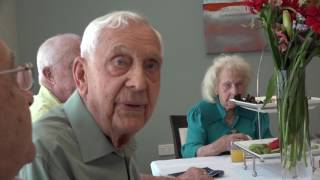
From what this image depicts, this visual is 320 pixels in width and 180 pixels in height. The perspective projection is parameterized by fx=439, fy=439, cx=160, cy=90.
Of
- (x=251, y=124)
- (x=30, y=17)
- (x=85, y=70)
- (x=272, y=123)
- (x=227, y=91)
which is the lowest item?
(x=272, y=123)

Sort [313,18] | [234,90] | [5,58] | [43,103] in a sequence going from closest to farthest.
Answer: [5,58]
[313,18]
[43,103]
[234,90]

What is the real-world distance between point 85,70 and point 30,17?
8.40 ft

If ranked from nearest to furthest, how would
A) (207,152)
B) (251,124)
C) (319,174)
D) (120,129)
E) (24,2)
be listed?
1. (120,129)
2. (319,174)
3. (207,152)
4. (251,124)
5. (24,2)

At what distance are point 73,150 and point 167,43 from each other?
2660 millimetres

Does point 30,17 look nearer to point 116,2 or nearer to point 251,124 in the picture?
point 116,2

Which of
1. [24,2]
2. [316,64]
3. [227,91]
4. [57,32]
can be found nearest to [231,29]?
[316,64]

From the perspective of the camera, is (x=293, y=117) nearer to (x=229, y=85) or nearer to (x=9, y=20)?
(x=229, y=85)

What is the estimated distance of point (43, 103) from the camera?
6.07 feet

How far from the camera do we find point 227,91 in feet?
8.69

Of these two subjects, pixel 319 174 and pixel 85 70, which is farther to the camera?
pixel 319 174

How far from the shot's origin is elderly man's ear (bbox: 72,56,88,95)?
3.97 ft

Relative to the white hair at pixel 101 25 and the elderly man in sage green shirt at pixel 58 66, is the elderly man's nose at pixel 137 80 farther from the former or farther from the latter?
the elderly man in sage green shirt at pixel 58 66

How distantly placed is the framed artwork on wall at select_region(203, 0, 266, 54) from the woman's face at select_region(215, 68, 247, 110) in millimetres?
1039

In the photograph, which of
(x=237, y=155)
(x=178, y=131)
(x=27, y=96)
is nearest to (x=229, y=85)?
(x=178, y=131)
